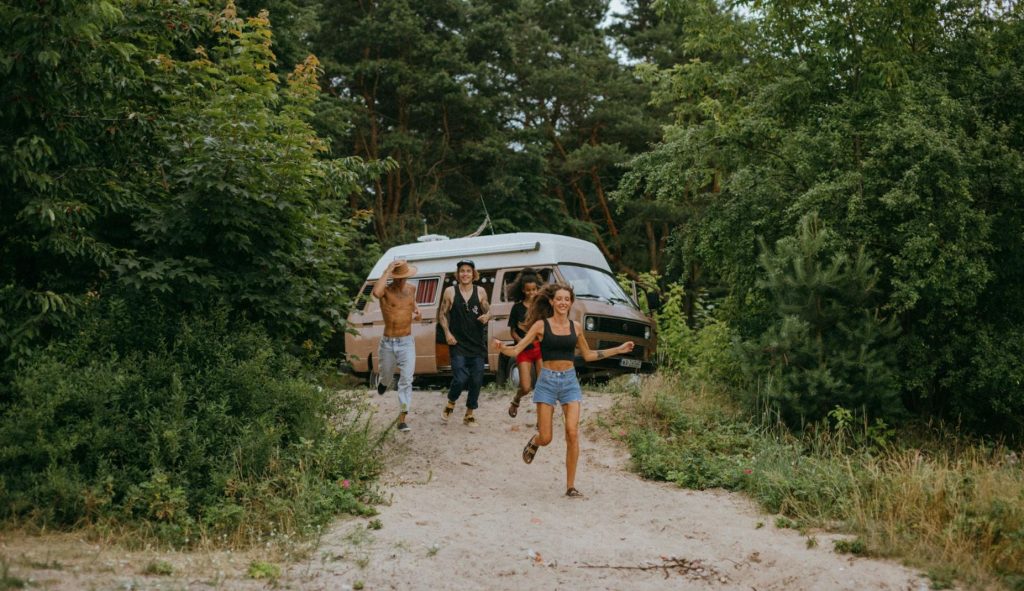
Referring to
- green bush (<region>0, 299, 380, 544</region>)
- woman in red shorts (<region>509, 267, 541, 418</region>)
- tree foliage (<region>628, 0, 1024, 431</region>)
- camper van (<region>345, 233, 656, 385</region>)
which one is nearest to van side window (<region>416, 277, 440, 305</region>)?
camper van (<region>345, 233, 656, 385</region>)

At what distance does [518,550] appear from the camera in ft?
22.9

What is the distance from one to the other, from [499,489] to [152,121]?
15.7 feet

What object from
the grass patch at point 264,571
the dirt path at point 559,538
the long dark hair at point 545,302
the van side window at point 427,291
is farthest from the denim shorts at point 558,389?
the van side window at point 427,291

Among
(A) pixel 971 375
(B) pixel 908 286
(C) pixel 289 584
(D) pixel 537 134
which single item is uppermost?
(D) pixel 537 134

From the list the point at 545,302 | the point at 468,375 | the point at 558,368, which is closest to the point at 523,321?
the point at 468,375

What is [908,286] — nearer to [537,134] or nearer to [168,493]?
[168,493]

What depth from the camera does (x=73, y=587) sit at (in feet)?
17.7

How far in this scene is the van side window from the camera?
15875 mm

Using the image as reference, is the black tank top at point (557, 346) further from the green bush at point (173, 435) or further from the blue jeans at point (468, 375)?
the blue jeans at point (468, 375)

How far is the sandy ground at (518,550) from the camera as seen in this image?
6.10 m

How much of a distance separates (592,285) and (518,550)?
26.4 ft

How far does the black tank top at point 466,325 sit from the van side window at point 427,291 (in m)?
4.63

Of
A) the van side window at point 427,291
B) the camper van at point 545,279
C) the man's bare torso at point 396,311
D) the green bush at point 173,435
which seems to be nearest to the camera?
the green bush at point 173,435

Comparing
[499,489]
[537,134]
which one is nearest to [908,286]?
[499,489]
